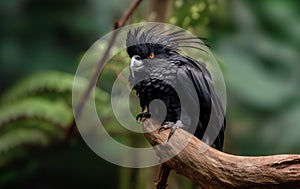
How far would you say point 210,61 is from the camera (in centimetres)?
173

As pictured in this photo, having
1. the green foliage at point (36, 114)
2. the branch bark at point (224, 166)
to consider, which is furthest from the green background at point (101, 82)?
the branch bark at point (224, 166)

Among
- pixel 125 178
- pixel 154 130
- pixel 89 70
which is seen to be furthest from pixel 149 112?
pixel 125 178

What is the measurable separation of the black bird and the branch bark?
51 millimetres

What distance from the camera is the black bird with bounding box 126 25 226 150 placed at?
135cm

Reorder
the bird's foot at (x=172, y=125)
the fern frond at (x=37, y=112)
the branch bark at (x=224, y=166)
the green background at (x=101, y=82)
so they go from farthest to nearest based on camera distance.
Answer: the green background at (x=101, y=82) → the fern frond at (x=37, y=112) → the bird's foot at (x=172, y=125) → the branch bark at (x=224, y=166)

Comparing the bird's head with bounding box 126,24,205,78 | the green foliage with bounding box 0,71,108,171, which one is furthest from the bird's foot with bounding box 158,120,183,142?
the green foliage with bounding box 0,71,108,171

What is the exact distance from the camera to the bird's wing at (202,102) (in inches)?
53.7

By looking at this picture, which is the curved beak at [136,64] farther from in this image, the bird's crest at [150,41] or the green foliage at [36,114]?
the green foliage at [36,114]

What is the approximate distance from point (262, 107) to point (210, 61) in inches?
59.1

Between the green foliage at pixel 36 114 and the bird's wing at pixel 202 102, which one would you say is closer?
the bird's wing at pixel 202 102

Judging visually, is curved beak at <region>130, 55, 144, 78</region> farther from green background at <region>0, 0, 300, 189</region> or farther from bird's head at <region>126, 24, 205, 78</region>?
green background at <region>0, 0, 300, 189</region>

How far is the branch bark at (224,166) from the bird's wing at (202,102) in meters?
0.08

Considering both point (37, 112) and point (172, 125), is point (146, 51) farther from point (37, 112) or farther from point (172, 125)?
point (37, 112)

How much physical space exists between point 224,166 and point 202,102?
18 cm
